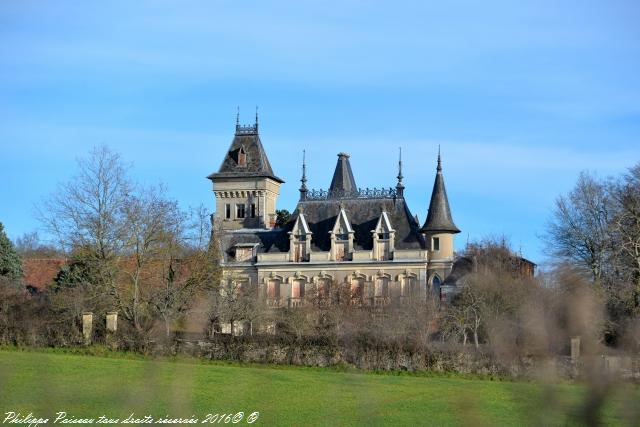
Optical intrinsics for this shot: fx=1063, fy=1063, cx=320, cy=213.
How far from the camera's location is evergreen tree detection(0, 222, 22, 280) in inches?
2174

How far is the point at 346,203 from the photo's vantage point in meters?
68.6

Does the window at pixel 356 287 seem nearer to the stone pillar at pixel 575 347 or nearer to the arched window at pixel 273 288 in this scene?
the arched window at pixel 273 288

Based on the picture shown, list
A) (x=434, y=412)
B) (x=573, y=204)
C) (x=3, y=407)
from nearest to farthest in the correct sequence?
1. (x=3, y=407)
2. (x=434, y=412)
3. (x=573, y=204)

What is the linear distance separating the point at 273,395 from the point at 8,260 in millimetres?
35065

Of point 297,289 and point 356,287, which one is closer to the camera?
point 356,287

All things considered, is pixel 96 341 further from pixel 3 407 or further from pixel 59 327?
pixel 3 407

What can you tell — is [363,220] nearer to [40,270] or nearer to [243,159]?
[243,159]

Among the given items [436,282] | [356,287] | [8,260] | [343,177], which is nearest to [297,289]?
[356,287]

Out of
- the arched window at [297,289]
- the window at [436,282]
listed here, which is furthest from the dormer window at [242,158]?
the window at [436,282]

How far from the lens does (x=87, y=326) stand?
37.1 m

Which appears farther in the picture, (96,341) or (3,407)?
(96,341)

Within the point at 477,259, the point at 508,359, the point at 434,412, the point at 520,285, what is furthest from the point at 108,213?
the point at 508,359

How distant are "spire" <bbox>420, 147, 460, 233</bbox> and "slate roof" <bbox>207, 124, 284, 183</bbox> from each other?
703 inches

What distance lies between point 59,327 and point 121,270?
702cm
